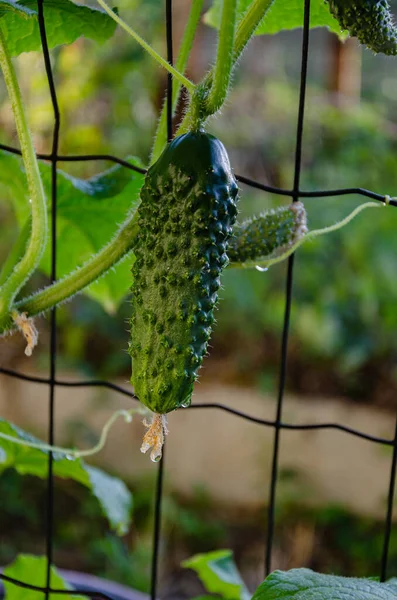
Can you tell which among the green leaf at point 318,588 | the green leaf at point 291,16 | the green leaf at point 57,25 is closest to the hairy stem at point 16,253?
the green leaf at point 57,25

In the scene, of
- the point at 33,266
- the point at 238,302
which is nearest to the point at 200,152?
Answer: the point at 33,266

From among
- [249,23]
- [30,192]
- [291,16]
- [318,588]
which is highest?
[291,16]

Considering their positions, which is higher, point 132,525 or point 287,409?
point 287,409

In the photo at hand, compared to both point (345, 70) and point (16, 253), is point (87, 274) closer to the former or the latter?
point (16, 253)

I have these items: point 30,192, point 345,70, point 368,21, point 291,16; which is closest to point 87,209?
point 30,192

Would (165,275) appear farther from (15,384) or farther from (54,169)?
(15,384)

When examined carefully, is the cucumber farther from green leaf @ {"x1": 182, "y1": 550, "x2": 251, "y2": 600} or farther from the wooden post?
the wooden post

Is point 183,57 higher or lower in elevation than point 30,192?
higher
